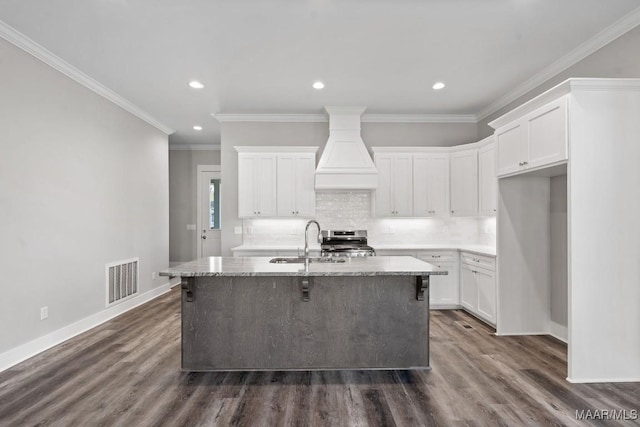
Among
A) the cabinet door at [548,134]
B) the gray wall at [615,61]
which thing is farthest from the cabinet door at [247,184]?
the gray wall at [615,61]

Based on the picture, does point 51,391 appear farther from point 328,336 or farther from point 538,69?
point 538,69

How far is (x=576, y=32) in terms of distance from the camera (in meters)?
3.07

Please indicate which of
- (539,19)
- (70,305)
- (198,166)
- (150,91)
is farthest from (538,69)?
(198,166)

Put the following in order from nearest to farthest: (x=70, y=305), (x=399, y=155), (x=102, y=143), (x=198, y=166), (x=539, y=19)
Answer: (x=539, y=19) → (x=70, y=305) → (x=102, y=143) → (x=399, y=155) → (x=198, y=166)

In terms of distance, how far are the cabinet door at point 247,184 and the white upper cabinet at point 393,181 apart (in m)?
1.83

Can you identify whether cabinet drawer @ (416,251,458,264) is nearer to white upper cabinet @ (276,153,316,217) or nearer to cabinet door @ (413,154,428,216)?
cabinet door @ (413,154,428,216)

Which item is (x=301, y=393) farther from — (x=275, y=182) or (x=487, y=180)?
(x=487, y=180)

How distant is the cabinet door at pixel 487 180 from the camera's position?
14.6 ft

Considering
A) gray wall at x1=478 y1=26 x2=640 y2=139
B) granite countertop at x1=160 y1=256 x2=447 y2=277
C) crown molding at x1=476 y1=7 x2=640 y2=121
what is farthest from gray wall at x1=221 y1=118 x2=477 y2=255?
gray wall at x1=478 y1=26 x2=640 y2=139

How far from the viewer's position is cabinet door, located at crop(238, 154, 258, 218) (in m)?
5.15

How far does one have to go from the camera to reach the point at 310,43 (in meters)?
3.26

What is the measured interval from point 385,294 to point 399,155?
9.21ft

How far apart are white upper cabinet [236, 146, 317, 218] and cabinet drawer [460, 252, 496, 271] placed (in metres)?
2.27

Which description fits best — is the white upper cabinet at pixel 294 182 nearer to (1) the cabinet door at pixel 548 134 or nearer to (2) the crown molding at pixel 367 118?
(2) the crown molding at pixel 367 118
